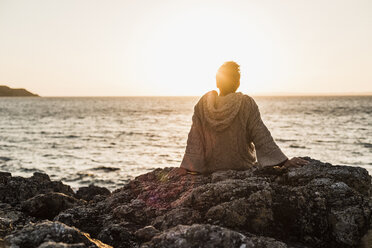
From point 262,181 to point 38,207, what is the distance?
3488 millimetres

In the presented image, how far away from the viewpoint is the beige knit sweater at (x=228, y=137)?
4.73 m

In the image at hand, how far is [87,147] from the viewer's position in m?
23.3

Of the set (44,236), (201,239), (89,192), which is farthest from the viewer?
(89,192)

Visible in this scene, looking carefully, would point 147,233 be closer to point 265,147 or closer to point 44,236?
point 44,236

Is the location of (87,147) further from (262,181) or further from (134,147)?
(262,181)

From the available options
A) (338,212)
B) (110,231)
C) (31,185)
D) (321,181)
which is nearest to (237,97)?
(321,181)

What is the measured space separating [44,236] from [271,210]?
2249 millimetres

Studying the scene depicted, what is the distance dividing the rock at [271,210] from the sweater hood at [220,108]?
2.74 feet

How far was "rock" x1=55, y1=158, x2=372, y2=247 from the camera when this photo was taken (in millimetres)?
3393

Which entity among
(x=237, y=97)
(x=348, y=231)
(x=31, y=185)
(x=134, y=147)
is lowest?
(x=134, y=147)

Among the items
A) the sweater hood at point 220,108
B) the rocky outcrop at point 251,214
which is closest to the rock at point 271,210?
the rocky outcrop at point 251,214

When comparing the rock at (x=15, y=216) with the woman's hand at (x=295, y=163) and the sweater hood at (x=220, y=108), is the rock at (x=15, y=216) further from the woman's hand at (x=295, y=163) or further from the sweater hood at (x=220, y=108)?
the woman's hand at (x=295, y=163)

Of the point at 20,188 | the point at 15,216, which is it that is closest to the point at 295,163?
the point at 15,216

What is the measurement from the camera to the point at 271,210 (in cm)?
348
